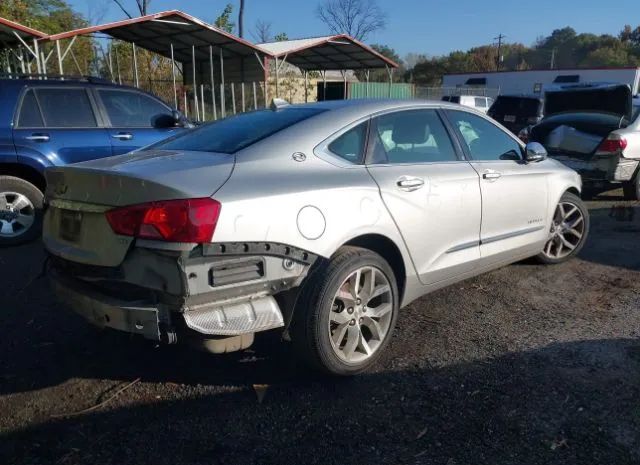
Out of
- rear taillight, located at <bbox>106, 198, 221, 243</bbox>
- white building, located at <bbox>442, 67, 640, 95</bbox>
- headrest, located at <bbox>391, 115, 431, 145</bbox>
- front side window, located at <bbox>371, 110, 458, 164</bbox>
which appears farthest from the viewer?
white building, located at <bbox>442, 67, 640, 95</bbox>

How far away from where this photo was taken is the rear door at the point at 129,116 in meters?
6.56

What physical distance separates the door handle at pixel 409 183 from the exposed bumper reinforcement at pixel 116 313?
166 cm

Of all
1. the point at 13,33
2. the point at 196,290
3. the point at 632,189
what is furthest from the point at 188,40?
the point at 196,290

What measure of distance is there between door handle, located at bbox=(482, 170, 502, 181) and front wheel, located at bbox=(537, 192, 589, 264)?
1257 mm

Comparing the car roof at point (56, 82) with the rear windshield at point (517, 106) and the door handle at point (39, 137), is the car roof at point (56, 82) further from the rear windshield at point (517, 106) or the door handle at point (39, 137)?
the rear windshield at point (517, 106)

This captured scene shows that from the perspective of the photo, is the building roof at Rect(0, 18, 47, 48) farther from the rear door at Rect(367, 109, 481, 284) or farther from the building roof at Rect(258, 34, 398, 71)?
the rear door at Rect(367, 109, 481, 284)

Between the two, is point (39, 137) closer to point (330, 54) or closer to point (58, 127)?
point (58, 127)

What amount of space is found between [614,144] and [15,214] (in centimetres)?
799

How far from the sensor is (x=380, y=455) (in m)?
2.49

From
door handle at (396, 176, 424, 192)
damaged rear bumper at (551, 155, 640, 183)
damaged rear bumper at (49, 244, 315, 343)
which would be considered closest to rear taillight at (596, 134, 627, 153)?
damaged rear bumper at (551, 155, 640, 183)

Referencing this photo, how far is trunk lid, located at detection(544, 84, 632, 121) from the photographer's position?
832 centimetres

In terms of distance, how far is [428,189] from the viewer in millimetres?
3549

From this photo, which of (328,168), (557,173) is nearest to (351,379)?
(328,168)

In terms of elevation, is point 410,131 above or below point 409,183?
above
